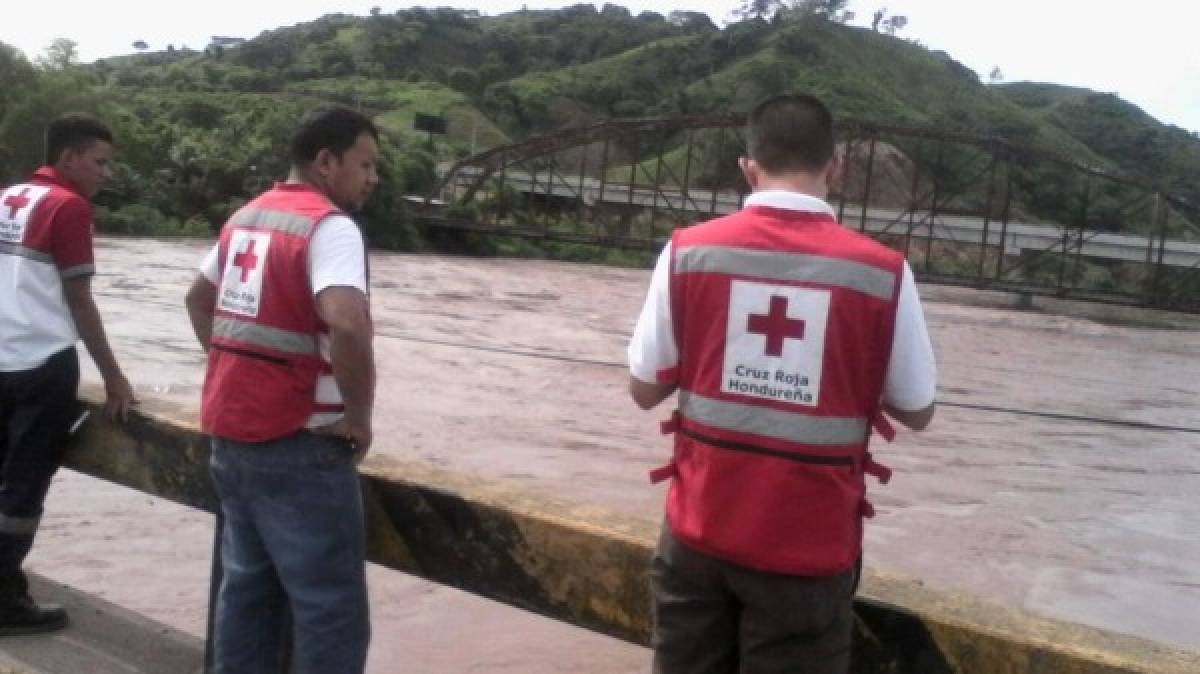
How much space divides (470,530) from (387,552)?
1.02 feet

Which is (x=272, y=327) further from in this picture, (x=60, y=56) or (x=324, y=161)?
(x=60, y=56)

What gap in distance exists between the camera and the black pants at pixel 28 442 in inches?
167

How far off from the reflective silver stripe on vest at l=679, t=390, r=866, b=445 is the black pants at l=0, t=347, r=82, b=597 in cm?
264

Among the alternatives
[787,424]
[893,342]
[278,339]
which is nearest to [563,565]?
[278,339]

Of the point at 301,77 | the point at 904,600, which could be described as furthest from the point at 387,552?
the point at 301,77

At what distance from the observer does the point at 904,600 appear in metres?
2.71

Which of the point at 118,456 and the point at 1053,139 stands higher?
the point at 1053,139

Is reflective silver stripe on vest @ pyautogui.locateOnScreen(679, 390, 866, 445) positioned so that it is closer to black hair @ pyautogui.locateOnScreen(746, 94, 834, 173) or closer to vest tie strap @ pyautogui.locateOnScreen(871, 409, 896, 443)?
vest tie strap @ pyautogui.locateOnScreen(871, 409, 896, 443)

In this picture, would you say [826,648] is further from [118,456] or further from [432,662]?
[432,662]

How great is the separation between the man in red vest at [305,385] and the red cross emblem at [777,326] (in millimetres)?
1026

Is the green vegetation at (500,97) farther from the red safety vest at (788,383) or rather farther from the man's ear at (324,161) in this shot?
the red safety vest at (788,383)

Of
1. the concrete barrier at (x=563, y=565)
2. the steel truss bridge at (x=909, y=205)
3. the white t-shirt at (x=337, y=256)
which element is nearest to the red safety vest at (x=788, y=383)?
the concrete barrier at (x=563, y=565)

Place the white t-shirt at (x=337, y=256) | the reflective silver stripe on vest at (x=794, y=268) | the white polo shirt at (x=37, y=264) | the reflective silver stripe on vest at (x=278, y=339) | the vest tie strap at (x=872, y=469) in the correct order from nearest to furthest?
the reflective silver stripe on vest at (x=794, y=268), the vest tie strap at (x=872, y=469), the white t-shirt at (x=337, y=256), the reflective silver stripe on vest at (x=278, y=339), the white polo shirt at (x=37, y=264)

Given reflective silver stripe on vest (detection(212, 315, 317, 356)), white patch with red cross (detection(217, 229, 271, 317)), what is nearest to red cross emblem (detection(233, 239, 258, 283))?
white patch with red cross (detection(217, 229, 271, 317))
